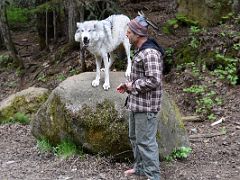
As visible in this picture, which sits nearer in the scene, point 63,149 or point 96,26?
point 96,26

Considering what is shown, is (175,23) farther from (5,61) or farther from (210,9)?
(5,61)

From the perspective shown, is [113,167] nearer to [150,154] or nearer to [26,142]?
[150,154]

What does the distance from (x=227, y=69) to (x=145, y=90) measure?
5714 mm

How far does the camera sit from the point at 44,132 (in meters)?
7.55

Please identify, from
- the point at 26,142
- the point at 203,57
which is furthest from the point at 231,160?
the point at 203,57

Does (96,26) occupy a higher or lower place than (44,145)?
higher

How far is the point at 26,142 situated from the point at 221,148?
355 centimetres

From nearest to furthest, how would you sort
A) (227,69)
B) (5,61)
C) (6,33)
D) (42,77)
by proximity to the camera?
1. (227,69)
2. (42,77)
3. (6,33)
4. (5,61)

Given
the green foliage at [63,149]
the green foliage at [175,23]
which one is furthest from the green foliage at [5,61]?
the green foliage at [63,149]

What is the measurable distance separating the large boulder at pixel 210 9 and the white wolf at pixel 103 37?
19.8 feet

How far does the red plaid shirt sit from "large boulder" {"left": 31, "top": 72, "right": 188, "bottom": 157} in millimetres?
1103

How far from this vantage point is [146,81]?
5.32 m

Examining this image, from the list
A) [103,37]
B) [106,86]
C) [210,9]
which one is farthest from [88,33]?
[210,9]

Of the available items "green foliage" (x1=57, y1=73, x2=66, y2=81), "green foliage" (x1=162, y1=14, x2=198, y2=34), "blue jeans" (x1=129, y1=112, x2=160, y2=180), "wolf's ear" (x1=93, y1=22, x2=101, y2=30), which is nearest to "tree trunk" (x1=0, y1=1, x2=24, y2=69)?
"green foliage" (x1=57, y1=73, x2=66, y2=81)
